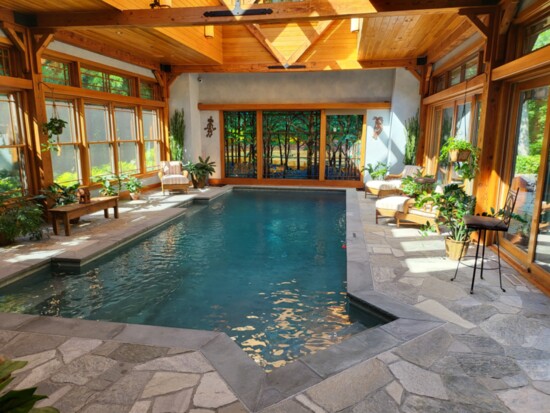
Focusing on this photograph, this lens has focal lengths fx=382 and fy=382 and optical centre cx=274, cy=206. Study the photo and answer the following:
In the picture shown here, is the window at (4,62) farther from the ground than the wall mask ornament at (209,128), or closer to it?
farther from the ground

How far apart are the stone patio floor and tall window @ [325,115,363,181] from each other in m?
8.02

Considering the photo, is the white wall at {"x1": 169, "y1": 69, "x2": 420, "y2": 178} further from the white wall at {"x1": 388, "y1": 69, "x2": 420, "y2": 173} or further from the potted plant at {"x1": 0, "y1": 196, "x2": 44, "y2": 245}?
the potted plant at {"x1": 0, "y1": 196, "x2": 44, "y2": 245}

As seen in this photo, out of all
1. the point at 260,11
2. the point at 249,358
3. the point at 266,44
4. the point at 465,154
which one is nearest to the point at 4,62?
the point at 260,11

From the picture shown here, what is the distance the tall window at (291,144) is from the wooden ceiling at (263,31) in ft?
5.81

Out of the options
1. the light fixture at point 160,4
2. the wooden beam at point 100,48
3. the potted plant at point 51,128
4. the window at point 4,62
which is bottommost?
the potted plant at point 51,128

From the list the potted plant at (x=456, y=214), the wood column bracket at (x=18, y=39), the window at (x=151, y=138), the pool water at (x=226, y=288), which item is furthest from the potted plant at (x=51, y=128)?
the potted plant at (x=456, y=214)

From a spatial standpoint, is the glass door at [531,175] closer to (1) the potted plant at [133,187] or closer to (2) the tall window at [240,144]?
(1) the potted plant at [133,187]

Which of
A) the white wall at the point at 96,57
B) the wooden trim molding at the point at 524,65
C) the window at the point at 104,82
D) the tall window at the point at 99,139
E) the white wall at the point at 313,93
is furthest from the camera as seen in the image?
the white wall at the point at 313,93

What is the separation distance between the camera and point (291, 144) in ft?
39.3

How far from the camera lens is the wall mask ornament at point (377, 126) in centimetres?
1116

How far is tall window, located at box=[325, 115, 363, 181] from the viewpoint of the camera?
11.5 m

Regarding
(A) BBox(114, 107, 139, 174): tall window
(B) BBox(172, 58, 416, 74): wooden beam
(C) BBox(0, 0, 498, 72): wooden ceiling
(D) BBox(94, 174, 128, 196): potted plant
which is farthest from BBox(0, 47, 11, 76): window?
(B) BBox(172, 58, 416, 74): wooden beam

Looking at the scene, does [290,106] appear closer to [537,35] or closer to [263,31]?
[263,31]

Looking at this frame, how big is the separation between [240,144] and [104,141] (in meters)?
4.42
